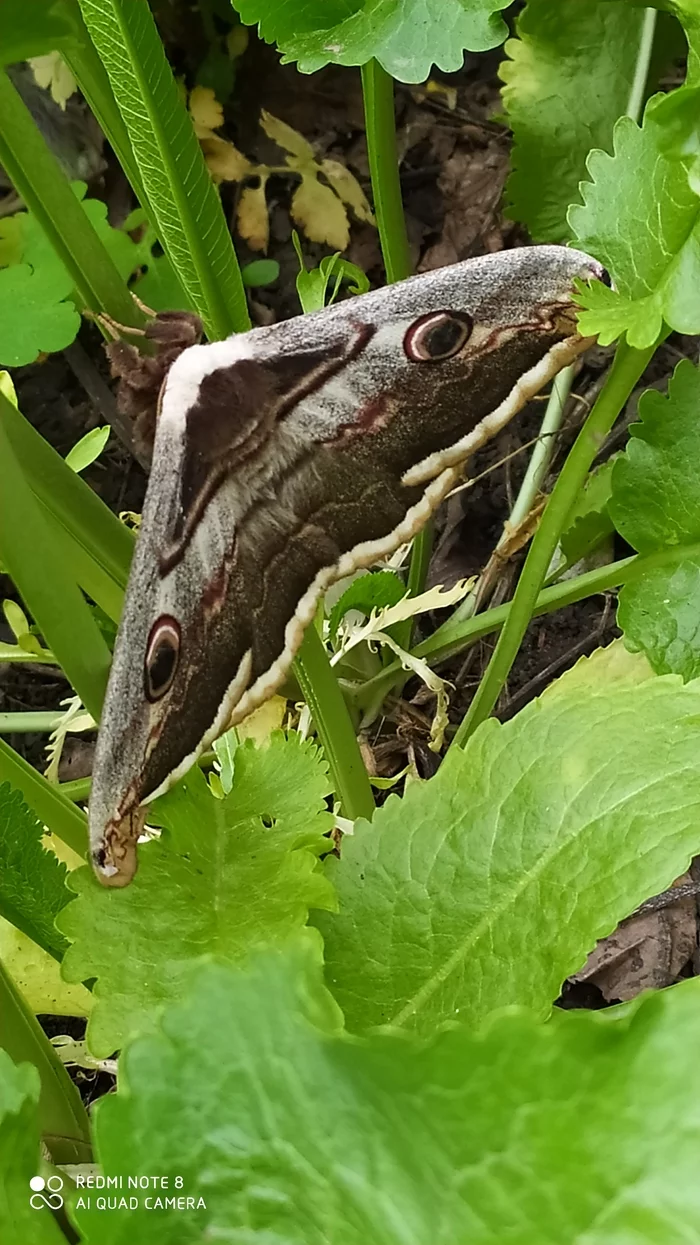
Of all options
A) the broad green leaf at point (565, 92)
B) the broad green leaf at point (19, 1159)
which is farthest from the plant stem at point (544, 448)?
the broad green leaf at point (19, 1159)

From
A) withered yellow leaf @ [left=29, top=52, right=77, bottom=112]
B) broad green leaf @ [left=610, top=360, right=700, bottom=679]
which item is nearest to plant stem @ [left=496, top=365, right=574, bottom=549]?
broad green leaf @ [left=610, top=360, right=700, bottom=679]

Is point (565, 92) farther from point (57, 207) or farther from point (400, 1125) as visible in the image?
point (400, 1125)

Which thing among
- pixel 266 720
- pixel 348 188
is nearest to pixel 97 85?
pixel 266 720

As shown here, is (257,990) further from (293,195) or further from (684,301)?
(293,195)

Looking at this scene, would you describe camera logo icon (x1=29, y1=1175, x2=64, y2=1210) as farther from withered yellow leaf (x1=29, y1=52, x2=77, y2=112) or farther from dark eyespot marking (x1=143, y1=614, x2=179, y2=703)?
withered yellow leaf (x1=29, y1=52, x2=77, y2=112)

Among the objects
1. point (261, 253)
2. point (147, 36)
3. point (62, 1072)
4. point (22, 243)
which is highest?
point (261, 253)

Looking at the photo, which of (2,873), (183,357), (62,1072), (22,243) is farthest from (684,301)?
(22,243)
